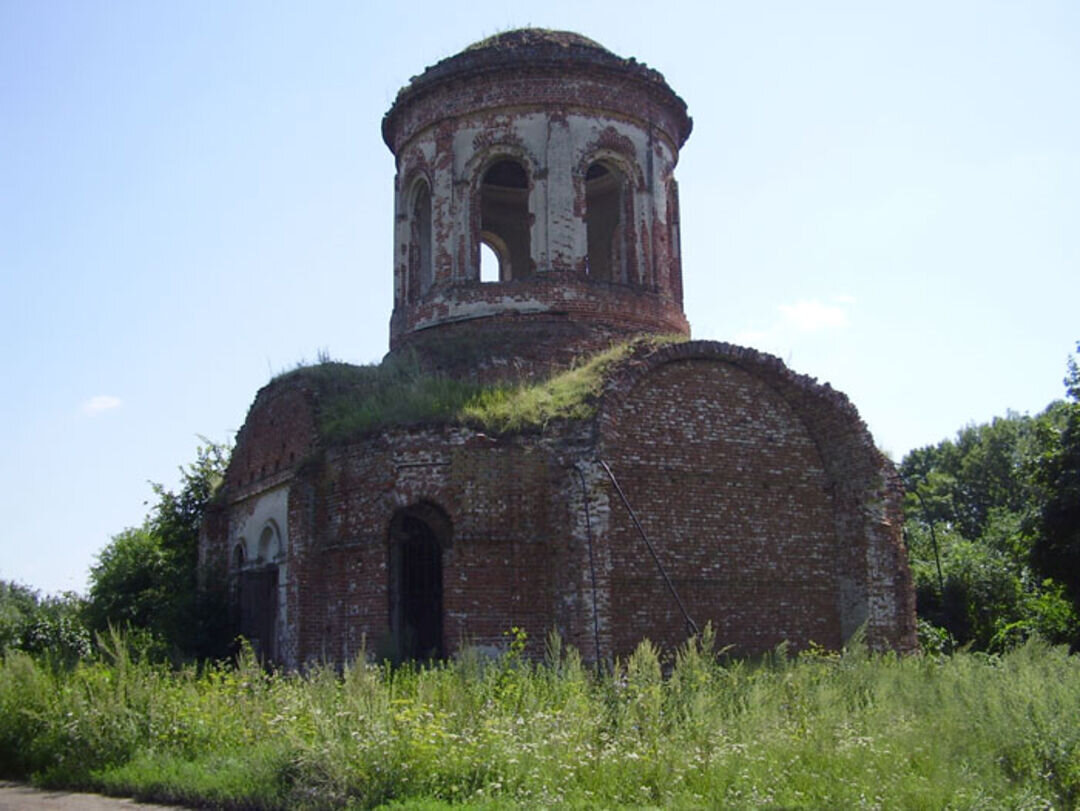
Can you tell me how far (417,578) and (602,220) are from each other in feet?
27.0

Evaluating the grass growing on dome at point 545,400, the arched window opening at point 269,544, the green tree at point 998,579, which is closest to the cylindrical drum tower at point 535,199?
the grass growing on dome at point 545,400

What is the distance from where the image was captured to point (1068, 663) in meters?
10.8

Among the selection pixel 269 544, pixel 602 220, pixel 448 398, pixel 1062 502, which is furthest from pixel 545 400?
pixel 1062 502

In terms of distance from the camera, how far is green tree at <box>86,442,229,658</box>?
15.8 m

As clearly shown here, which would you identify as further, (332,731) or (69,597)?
(69,597)

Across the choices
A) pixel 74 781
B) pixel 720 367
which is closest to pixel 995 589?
pixel 720 367

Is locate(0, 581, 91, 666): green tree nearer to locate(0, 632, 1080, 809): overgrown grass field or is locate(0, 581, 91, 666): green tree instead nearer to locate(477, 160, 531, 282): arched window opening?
locate(0, 632, 1080, 809): overgrown grass field

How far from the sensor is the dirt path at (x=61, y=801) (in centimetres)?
836

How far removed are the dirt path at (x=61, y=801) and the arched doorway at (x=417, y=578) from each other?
4436 mm

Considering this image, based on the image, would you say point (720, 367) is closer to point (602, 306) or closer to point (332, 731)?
point (602, 306)

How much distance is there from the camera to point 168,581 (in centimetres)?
1839

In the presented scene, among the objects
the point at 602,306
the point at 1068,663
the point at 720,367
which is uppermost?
the point at 602,306

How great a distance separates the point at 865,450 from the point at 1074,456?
17.3ft

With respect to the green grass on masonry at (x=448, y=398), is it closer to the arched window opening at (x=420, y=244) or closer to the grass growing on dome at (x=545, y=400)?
the grass growing on dome at (x=545, y=400)
